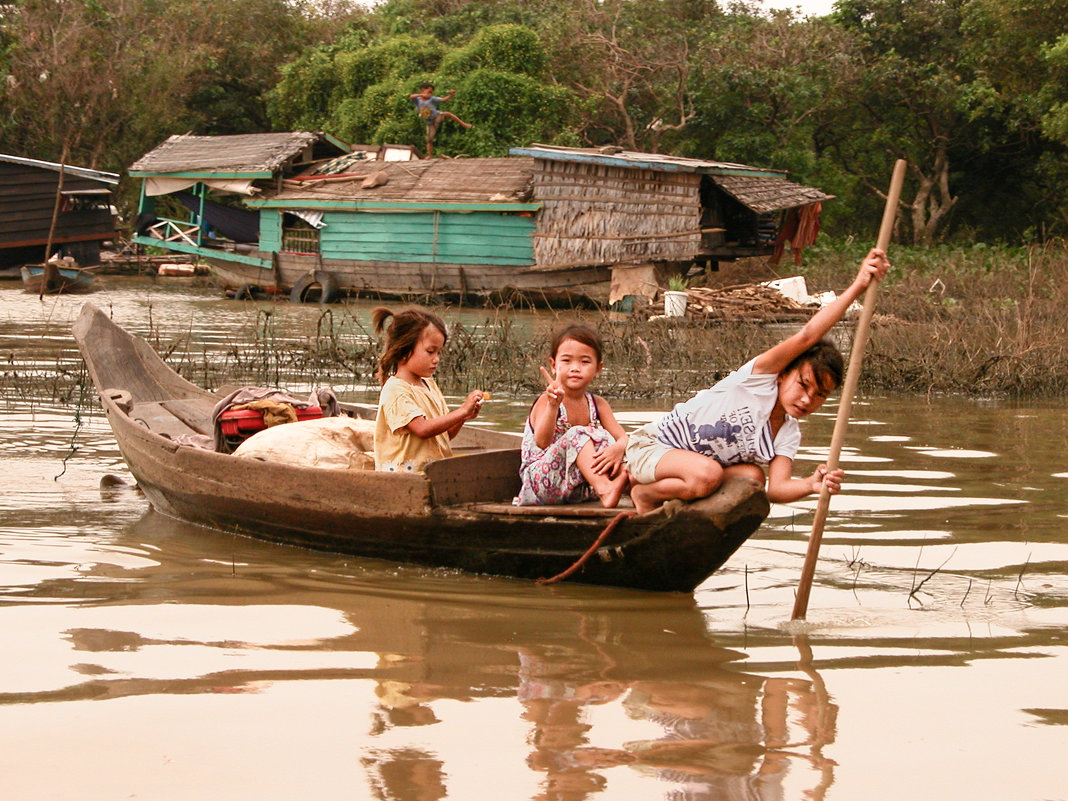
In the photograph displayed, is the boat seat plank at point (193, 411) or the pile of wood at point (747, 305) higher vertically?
the pile of wood at point (747, 305)

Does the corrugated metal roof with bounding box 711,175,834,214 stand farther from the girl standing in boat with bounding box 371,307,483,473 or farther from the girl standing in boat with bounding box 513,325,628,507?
the girl standing in boat with bounding box 513,325,628,507

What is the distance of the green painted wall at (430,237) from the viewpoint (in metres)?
18.5

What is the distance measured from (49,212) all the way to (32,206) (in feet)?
1.13

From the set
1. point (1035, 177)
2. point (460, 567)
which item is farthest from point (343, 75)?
point (460, 567)

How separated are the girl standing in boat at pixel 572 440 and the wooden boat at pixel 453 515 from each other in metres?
0.14

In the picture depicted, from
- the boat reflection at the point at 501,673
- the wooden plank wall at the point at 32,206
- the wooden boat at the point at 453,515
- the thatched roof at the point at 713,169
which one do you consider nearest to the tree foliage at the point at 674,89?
the thatched roof at the point at 713,169

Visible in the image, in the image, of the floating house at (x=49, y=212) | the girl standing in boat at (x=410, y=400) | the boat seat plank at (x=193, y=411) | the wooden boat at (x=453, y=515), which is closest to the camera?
the wooden boat at (x=453, y=515)

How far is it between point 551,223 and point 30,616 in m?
14.7

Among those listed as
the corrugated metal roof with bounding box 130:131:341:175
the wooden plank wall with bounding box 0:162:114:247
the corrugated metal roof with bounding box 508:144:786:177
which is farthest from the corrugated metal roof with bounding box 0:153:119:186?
the corrugated metal roof with bounding box 508:144:786:177

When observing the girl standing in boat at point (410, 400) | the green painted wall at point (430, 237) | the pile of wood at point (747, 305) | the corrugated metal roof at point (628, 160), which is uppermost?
the corrugated metal roof at point (628, 160)

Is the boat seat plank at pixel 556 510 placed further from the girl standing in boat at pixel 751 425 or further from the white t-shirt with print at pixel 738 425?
the white t-shirt with print at pixel 738 425

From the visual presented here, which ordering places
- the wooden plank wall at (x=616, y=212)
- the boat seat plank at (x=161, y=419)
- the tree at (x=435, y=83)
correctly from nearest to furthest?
the boat seat plank at (x=161, y=419), the wooden plank wall at (x=616, y=212), the tree at (x=435, y=83)

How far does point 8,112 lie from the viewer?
2595 cm

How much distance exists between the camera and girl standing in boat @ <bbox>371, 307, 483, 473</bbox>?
4.83 metres
